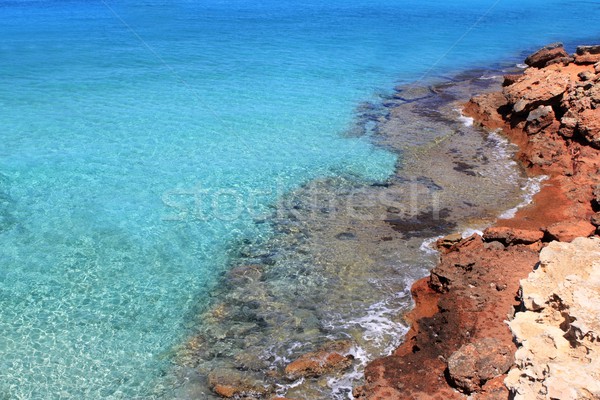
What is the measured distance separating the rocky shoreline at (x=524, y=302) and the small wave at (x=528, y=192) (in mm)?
203

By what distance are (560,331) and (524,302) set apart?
91 centimetres

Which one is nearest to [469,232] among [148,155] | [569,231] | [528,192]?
[569,231]

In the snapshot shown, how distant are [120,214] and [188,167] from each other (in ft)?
11.1

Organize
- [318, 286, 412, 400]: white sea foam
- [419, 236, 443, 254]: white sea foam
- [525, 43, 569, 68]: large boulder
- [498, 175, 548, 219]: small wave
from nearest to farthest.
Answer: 1. [318, 286, 412, 400]: white sea foam
2. [419, 236, 443, 254]: white sea foam
3. [498, 175, 548, 219]: small wave
4. [525, 43, 569, 68]: large boulder

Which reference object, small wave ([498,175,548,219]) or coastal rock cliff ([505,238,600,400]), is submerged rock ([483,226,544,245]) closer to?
small wave ([498,175,548,219])

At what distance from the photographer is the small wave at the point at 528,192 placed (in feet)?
42.4

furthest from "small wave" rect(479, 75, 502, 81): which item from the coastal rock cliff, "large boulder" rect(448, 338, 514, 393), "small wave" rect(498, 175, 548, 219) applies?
"large boulder" rect(448, 338, 514, 393)

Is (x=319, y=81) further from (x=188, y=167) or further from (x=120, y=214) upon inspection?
(x=120, y=214)

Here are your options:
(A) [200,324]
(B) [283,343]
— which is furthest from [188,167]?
(B) [283,343]

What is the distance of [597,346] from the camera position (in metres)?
5.71

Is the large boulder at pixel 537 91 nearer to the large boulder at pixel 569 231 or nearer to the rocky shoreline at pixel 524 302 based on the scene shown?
the rocky shoreline at pixel 524 302

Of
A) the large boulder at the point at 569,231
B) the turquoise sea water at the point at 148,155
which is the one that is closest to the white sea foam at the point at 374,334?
the turquoise sea water at the point at 148,155

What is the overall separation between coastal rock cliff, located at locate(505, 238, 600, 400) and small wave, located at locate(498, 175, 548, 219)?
→ 16.7 ft

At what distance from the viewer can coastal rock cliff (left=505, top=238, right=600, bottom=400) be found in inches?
209
